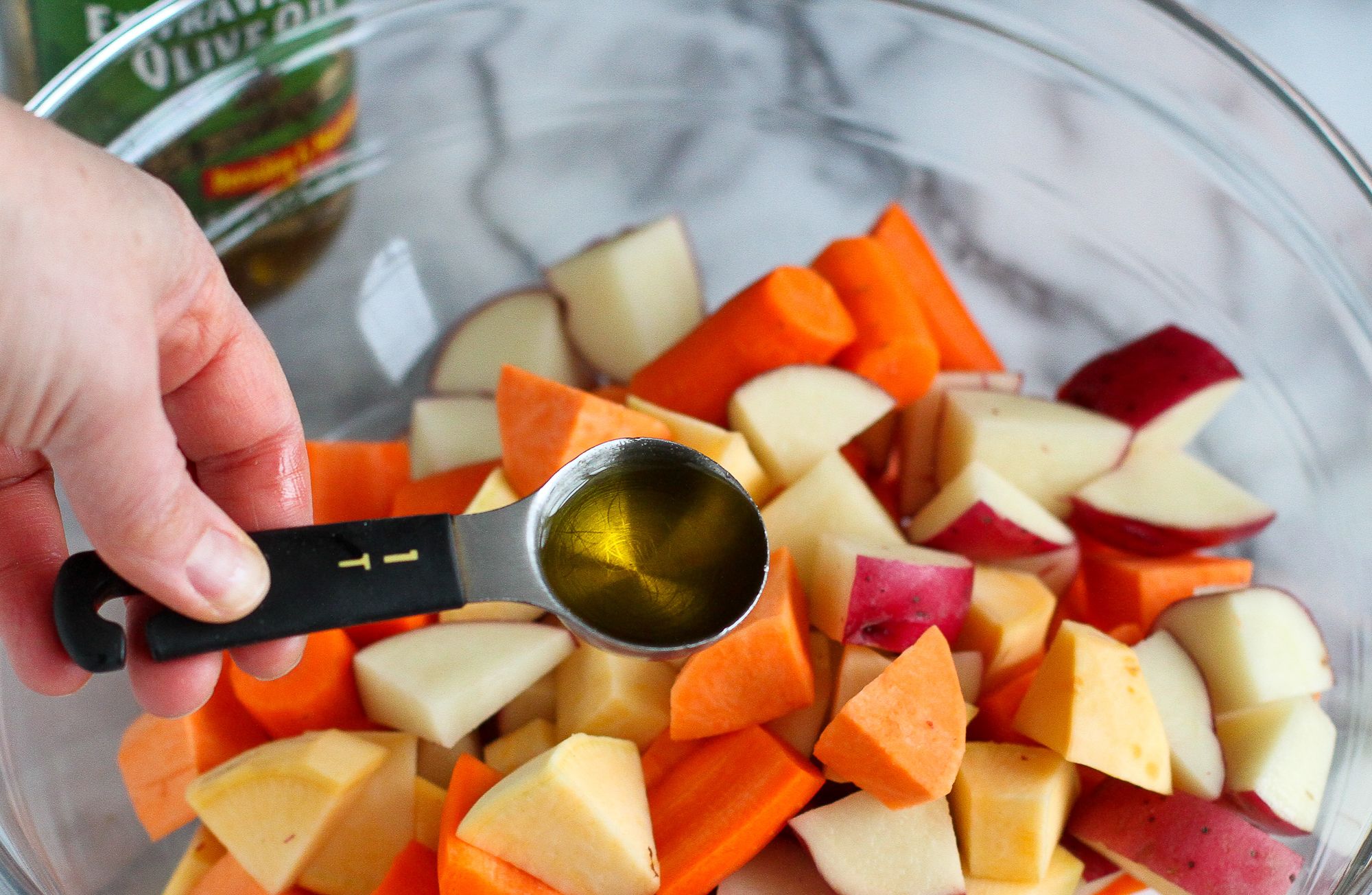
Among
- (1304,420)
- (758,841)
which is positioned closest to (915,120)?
(1304,420)

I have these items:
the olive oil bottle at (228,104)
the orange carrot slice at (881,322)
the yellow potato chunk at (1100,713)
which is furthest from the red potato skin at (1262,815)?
the olive oil bottle at (228,104)

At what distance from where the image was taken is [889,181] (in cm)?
215

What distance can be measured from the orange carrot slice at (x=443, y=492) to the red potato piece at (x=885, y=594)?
594 mm

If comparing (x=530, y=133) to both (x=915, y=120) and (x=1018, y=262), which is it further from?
(x=1018, y=262)

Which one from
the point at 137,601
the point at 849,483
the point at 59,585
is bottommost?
the point at 849,483

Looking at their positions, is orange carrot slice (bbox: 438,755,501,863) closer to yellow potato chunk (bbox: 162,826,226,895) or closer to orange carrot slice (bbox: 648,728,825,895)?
orange carrot slice (bbox: 648,728,825,895)

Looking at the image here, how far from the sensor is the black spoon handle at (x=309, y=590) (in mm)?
967

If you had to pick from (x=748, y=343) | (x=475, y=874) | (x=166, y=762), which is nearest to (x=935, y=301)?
(x=748, y=343)

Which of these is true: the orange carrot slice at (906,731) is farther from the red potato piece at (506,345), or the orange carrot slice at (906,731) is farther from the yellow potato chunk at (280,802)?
the red potato piece at (506,345)

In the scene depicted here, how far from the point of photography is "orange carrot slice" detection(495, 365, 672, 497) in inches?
57.7

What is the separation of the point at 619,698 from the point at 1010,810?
0.54 m

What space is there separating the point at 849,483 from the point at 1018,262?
0.84 meters

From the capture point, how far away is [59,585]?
3.20 ft

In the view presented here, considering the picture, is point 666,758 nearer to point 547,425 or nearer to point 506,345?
point 547,425
